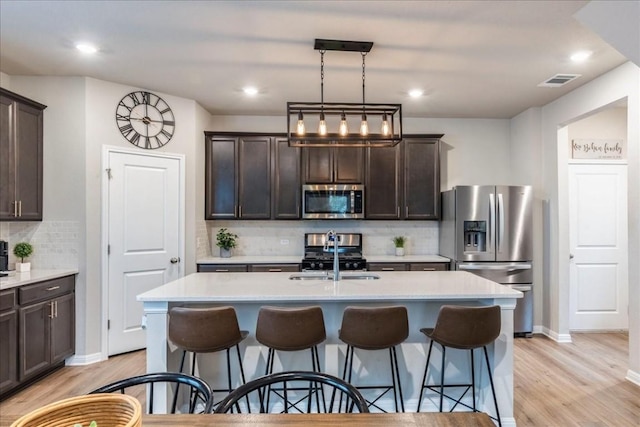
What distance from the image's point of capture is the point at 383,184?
4805mm

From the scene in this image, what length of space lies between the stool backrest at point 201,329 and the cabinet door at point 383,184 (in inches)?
114

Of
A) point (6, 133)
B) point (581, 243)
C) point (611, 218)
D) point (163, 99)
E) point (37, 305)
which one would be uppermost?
point (163, 99)

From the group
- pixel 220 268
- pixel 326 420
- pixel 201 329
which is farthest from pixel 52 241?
pixel 326 420

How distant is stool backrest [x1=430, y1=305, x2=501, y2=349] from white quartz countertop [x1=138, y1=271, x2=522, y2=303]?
127 millimetres

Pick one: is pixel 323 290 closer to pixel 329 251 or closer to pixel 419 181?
pixel 329 251

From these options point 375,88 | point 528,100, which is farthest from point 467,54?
point 528,100

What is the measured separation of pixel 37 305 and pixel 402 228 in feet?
13.4

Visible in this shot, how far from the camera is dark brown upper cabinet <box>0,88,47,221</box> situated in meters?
3.15

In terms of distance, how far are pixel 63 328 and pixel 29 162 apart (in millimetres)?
1563

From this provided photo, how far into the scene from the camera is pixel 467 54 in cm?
313

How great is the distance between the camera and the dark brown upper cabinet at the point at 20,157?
10.3 ft

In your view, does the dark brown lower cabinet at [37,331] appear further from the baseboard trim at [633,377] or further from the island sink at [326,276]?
the baseboard trim at [633,377]

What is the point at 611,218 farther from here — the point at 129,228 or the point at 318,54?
the point at 129,228

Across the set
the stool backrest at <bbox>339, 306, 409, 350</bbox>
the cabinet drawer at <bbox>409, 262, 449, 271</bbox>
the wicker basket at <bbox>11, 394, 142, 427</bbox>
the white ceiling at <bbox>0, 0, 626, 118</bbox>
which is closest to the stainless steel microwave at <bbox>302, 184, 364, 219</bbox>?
the cabinet drawer at <bbox>409, 262, 449, 271</bbox>
